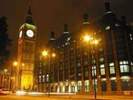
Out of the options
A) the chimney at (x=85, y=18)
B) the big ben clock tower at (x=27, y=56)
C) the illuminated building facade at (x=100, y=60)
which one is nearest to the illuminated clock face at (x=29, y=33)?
the big ben clock tower at (x=27, y=56)

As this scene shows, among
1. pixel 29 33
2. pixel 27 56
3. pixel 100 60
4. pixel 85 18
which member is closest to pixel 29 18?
pixel 29 33

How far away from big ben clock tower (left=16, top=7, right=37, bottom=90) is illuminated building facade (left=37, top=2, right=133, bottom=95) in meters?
12.8

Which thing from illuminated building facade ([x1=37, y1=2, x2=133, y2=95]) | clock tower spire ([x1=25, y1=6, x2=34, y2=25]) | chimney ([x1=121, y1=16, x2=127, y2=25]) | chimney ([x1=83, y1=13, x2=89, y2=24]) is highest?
clock tower spire ([x1=25, y1=6, x2=34, y2=25])

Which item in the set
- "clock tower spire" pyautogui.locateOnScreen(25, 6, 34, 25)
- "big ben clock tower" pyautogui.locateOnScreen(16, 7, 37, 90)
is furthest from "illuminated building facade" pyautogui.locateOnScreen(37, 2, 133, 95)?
"clock tower spire" pyautogui.locateOnScreen(25, 6, 34, 25)

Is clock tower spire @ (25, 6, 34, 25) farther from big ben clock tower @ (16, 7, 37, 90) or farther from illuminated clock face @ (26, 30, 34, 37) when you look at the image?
illuminated clock face @ (26, 30, 34, 37)

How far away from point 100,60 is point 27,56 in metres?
42.7

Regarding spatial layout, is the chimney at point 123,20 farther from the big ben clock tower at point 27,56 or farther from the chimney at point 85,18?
the big ben clock tower at point 27,56

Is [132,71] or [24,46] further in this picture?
[24,46]

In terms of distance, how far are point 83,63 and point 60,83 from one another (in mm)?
19560

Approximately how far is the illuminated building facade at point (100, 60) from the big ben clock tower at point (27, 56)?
1281 centimetres

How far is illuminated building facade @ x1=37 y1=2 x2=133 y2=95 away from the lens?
69750 millimetres

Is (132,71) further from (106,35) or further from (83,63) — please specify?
(83,63)

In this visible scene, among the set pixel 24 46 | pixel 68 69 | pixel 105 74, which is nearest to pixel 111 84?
pixel 105 74

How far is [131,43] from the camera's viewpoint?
2879 inches
